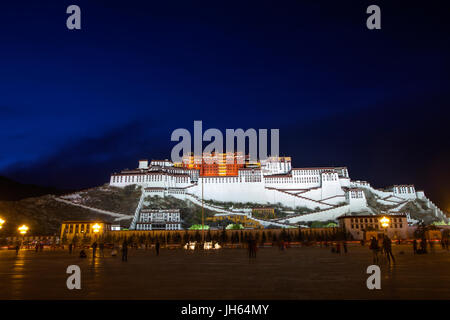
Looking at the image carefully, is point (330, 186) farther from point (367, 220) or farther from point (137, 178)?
point (137, 178)

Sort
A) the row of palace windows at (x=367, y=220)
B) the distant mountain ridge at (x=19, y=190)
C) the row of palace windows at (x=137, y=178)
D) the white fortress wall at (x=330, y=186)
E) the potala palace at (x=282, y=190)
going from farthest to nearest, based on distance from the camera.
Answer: the distant mountain ridge at (x=19, y=190) < the row of palace windows at (x=137, y=178) < the white fortress wall at (x=330, y=186) < the potala palace at (x=282, y=190) < the row of palace windows at (x=367, y=220)

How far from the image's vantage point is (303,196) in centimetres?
9644

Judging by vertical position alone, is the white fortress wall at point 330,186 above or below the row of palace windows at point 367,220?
above

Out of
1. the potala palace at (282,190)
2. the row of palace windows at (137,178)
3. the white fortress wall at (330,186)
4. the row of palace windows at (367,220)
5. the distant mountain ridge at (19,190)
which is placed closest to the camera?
the row of palace windows at (367,220)

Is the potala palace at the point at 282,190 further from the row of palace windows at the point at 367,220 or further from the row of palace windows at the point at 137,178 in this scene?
the row of palace windows at the point at 367,220

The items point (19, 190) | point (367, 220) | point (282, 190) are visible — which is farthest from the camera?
point (19, 190)

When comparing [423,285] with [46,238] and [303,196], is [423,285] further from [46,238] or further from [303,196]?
[303,196]

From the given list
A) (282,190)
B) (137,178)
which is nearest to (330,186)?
(282,190)

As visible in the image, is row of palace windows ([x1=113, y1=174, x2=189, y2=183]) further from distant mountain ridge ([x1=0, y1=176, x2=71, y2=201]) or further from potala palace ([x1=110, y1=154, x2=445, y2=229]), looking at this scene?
distant mountain ridge ([x1=0, y1=176, x2=71, y2=201])

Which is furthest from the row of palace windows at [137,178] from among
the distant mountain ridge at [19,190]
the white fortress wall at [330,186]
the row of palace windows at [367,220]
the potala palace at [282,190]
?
the distant mountain ridge at [19,190]

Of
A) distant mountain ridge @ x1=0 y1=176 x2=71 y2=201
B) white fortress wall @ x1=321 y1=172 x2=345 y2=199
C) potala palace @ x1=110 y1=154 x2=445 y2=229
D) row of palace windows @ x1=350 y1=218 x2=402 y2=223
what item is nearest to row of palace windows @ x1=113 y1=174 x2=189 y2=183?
potala palace @ x1=110 y1=154 x2=445 y2=229

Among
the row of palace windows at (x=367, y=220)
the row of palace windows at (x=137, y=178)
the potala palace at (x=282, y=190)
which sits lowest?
the row of palace windows at (x=367, y=220)
